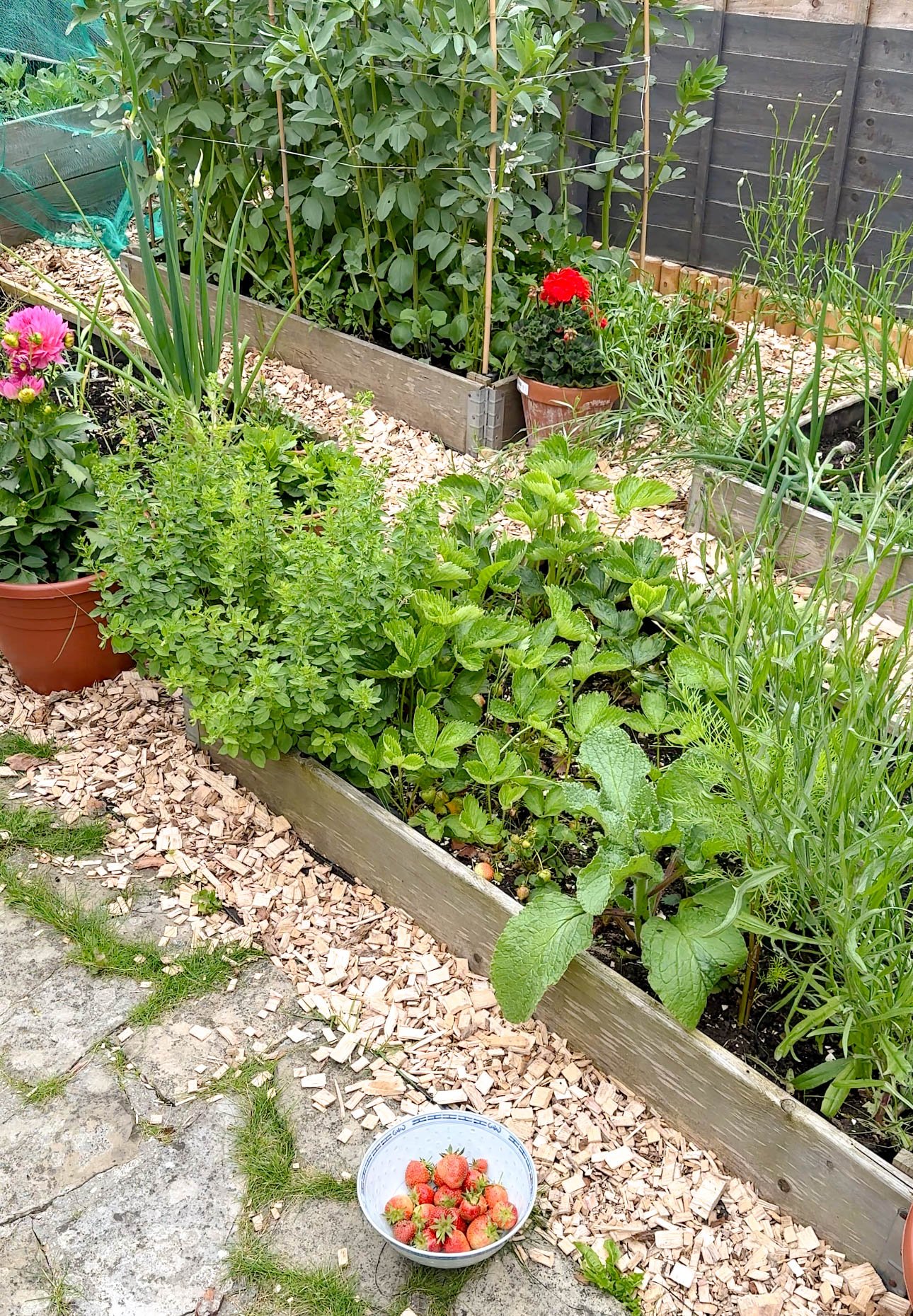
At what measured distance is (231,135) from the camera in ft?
14.8

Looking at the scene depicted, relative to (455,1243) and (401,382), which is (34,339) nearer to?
(401,382)

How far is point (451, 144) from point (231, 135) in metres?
1.29

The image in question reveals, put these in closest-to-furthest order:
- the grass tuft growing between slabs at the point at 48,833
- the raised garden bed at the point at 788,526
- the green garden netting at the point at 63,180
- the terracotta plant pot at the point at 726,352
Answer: the grass tuft growing between slabs at the point at 48,833 → the raised garden bed at the point at 788,526 → the terracotta plant pot at the point at 726,352 → the green garden netting at the point at 63,180

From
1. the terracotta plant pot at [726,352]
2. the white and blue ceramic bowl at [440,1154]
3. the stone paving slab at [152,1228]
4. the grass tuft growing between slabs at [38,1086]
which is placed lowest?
the grass tuft growing between slabs at [38,1086]

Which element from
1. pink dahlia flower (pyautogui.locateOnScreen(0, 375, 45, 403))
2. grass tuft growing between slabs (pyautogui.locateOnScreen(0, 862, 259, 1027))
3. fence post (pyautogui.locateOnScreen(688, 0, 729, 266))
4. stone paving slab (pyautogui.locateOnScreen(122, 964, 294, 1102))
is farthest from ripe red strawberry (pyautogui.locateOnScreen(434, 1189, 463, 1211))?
fence post (pyautogui.locateOnScreen(688, 0, 729, 266))

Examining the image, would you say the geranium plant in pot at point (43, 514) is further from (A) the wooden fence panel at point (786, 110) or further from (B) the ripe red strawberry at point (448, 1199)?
(A) the wooden fence panel at point (786, 110)

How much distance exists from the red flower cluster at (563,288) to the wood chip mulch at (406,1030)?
174 centimetres

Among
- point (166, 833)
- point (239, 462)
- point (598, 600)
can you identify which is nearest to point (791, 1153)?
point (598, 600)

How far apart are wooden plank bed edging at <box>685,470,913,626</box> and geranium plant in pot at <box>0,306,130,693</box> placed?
5.14ft

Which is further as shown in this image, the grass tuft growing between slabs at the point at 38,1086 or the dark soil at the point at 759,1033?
the grass tuft growing between slabs at the point at 38,1086

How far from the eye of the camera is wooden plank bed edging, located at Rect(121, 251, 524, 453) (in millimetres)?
3793

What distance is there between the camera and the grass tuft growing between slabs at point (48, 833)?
8.59ft

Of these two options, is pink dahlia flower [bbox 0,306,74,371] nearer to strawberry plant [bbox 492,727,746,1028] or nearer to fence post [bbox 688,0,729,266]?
strawberry plant [bbox 492,727,746,1028]

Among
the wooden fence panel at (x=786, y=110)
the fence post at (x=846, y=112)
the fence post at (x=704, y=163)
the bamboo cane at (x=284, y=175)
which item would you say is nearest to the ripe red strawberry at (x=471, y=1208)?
the bamboo cane at (x=284, y=175)
